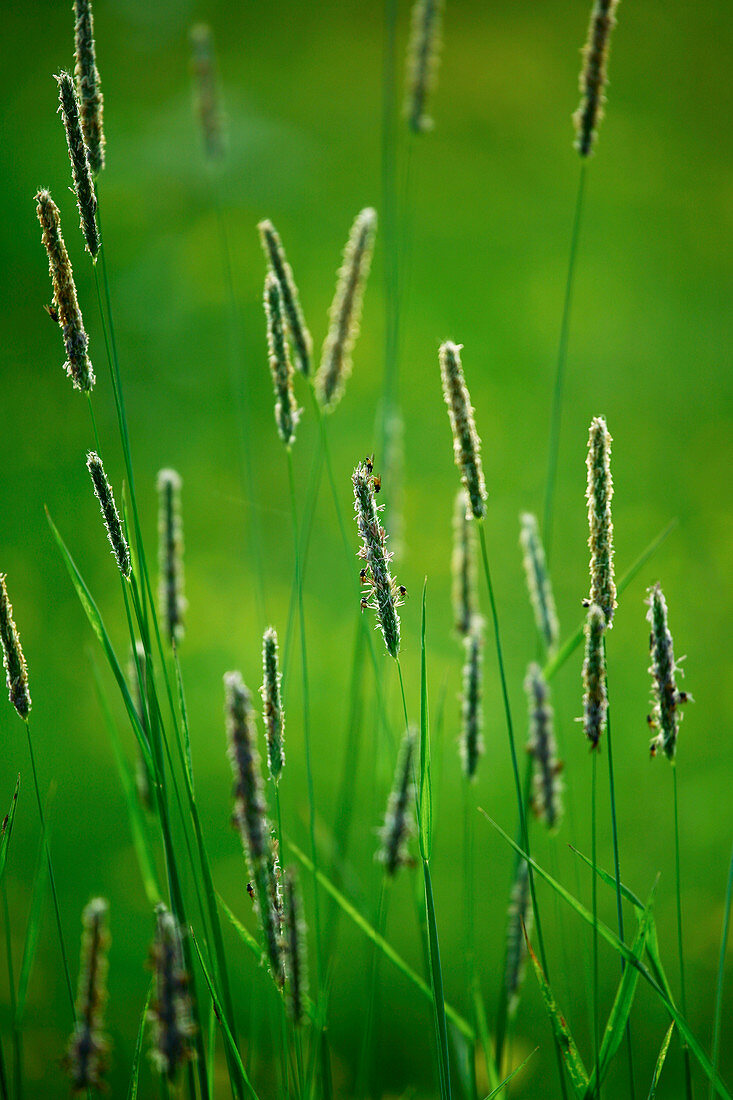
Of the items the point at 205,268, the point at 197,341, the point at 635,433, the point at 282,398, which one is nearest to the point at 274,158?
the point at 205,268

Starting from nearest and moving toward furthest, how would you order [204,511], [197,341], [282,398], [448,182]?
[282,398] → [204,511] → [197,341] → [448,182]

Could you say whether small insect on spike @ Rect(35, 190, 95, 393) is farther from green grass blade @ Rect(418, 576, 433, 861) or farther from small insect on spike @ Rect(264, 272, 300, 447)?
green grass blade @ Rect(418, 576, 433, 861)

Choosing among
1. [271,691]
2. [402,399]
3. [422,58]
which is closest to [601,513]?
[271,691]

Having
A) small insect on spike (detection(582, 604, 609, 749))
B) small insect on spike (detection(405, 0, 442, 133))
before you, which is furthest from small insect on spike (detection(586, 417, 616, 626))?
small insect on spike (detection(405, 0, 442, 133))

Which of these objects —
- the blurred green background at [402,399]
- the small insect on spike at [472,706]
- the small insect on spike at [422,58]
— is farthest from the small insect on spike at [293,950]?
the blurred green background at [402,399]

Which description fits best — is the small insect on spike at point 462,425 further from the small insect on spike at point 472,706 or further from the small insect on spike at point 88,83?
the small insect on spike at point 88,83

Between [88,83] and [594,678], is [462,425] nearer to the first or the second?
[594,678]

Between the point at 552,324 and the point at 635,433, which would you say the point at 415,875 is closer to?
the point at 635,433
